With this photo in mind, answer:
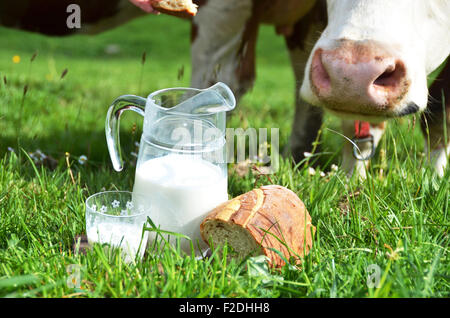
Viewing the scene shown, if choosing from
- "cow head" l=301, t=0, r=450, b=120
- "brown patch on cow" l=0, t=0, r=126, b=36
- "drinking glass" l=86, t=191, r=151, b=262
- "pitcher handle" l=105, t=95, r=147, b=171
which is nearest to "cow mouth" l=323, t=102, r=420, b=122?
"cow head" l=301, t=0, r=450, b=120

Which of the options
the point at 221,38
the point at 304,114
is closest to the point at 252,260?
the point at 221,38

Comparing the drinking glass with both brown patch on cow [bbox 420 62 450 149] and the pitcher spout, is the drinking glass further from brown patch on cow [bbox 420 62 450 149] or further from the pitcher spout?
brown patch on cow [bbox 420 62 450 149]

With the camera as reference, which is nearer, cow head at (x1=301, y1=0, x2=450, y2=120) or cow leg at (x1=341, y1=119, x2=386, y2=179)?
cow head at (x1=301, y1=0, x2=450, y2=120)

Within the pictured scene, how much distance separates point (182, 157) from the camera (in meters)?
1.80

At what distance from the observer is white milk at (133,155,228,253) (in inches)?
68.1

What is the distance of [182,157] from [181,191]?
0.42 ft

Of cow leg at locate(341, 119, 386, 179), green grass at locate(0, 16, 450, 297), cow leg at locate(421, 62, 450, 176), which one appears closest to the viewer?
green grass at locate(0, 16, 450, 297)

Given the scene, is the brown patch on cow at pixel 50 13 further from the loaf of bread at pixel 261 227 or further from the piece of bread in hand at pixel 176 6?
the loaf of bread at pixel 261 227

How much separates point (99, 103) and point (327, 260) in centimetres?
335

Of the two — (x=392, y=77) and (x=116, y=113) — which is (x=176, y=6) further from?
(x=392, y=77)

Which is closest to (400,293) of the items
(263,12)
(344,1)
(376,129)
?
(344,1)

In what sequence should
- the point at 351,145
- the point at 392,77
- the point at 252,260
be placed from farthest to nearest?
the point at 351,145, the point at 392,77, the point at 252,260
